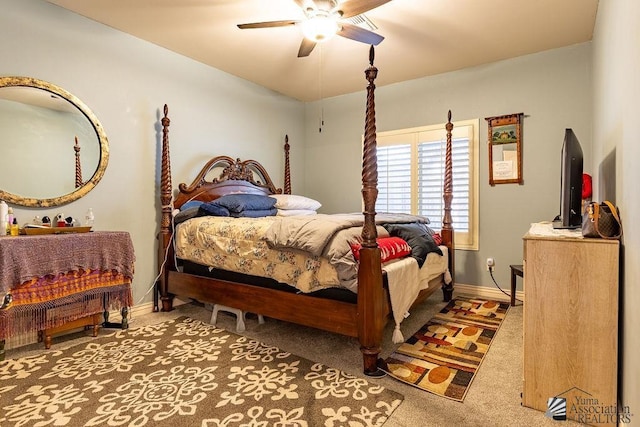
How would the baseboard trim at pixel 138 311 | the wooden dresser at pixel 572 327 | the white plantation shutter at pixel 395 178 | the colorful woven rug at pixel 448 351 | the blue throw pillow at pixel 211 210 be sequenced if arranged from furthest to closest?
the white plantation shutter at pixel 395 178 → the blue throw pillow at pixel 211 210 → the baseboard trim at pixel 138 311 → the colorful woven rug at pixel 448 351 → the wooden dresser at pixel 572 327

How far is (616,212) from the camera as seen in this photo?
5.32 feet

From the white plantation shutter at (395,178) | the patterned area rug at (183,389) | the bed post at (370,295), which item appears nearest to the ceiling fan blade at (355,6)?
the bed post at (370,295)

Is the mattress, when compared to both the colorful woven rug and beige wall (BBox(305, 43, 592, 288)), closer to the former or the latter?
the colorful woven rug

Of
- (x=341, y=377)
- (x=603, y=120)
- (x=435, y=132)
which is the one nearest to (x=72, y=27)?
(x=341, y=377)

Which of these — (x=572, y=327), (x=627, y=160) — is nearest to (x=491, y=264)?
(x=572, y=327)

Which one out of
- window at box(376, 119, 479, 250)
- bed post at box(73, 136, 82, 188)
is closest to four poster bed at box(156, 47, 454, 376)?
window at box(376, 119, 479, 250)

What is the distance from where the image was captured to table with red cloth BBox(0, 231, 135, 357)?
211 cm

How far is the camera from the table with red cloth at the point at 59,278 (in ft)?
6.93

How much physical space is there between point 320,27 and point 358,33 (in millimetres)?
364

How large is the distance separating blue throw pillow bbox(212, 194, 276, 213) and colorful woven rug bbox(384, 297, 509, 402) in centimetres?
200

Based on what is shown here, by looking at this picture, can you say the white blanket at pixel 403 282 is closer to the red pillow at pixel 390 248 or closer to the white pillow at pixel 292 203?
the red pillow at pixel 390 248

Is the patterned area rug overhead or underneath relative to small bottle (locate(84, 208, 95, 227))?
underneath

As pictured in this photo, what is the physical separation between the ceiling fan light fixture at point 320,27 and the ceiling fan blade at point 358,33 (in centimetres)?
8

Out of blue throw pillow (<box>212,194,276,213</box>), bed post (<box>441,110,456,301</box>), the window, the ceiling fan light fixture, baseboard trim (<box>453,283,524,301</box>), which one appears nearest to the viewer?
the ceiling fan light fixture
